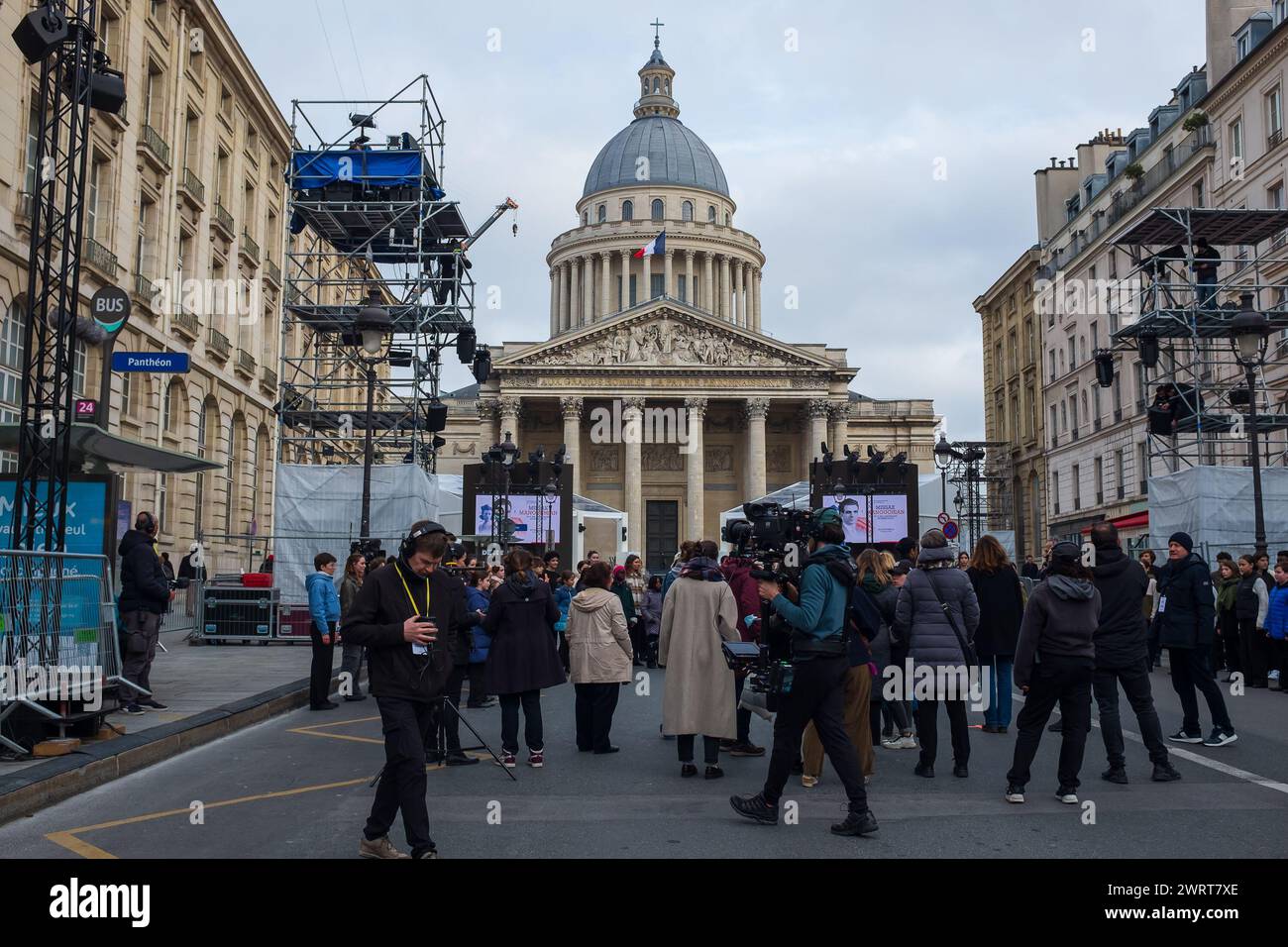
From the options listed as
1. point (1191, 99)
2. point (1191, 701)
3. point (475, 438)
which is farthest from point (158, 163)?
point (475, 438)

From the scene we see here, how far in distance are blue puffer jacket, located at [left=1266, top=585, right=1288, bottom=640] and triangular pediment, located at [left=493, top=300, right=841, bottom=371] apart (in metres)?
46.7

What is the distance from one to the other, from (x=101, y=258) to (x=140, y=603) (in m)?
14.9

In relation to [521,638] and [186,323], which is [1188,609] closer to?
[521,638]

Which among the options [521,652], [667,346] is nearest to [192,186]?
[521,652]

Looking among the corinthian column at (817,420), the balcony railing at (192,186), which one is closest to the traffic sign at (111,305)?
the balcony railing at (192,186)

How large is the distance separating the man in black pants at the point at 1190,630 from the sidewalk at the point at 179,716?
8099 millimetres

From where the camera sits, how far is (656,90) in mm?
94812

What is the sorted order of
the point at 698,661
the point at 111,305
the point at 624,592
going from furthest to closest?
the point at 624,592 < the point at 111,305 < the point at 698,661

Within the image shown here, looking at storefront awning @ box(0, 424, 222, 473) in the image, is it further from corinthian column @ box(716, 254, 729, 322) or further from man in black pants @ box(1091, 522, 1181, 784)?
corinthian column @ box(716, 254, 729, 322)

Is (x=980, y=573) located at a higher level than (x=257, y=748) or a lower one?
higher

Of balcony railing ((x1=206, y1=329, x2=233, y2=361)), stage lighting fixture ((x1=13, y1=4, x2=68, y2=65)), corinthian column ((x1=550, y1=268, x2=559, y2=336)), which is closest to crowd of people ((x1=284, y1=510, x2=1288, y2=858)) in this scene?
stage lighting fixture ((x1=13, y1=4, x2=68, y2=65))

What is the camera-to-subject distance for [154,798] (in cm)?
737
